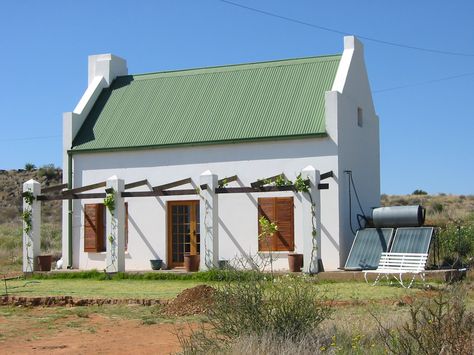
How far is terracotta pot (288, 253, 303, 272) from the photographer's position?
1986 centimetres

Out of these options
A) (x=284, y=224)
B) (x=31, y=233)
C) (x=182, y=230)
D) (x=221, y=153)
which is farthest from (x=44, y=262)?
(x=284, y=224)

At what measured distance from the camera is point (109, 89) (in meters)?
25.8

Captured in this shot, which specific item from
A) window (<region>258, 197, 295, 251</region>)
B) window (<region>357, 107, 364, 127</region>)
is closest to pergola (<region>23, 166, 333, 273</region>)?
window (<region>258, 197, 295, 251</region>)

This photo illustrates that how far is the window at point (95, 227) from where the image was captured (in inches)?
917

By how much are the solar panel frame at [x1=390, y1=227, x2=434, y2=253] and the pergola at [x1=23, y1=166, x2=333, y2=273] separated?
2063mm

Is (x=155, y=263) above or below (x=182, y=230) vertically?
below

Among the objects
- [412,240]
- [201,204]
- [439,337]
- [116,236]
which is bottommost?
[439,337]

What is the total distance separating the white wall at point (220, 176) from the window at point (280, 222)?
18 centimetres

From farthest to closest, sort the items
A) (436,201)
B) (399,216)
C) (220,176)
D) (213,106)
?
(436,201)
(213,106)
(220,176)
(399,216)

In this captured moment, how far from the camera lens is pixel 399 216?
1959 cm

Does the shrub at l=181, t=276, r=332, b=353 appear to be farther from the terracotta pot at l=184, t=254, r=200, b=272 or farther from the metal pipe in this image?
the metal pipe

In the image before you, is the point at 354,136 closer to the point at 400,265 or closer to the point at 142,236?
the point at 400,265

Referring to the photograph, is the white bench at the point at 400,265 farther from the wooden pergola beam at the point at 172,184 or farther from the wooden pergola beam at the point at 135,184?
the wooden pergola beam at the point at 135,184

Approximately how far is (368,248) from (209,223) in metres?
4.47
